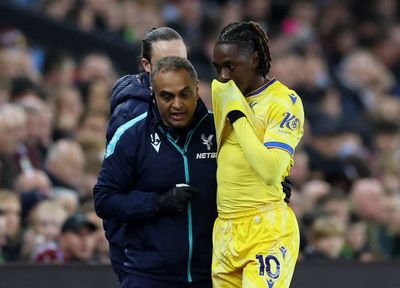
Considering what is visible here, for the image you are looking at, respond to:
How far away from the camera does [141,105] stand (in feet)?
21.5

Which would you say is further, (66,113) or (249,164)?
(66,113)

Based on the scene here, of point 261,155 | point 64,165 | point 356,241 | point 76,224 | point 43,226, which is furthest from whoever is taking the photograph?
point 356,241

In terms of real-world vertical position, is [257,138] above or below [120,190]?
above

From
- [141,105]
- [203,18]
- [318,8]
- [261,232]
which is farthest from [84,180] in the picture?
[318,8]

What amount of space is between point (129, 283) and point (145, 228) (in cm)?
29

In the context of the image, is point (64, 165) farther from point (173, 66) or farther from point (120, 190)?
point (173, 66)

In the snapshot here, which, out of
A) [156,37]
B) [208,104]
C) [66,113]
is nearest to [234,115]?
[156,37]

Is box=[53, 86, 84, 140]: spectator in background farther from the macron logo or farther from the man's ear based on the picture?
the macron logo

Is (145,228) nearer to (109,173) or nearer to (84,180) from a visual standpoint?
(109,173)

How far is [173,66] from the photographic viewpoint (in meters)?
5.99

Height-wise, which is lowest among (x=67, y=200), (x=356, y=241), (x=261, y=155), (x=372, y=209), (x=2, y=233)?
(x=356, y=241)

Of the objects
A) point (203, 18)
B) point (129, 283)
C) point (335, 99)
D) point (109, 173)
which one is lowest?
point (129, 283)

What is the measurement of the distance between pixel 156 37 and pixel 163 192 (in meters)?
0.89

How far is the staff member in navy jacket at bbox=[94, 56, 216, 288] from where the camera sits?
611 centimetres
